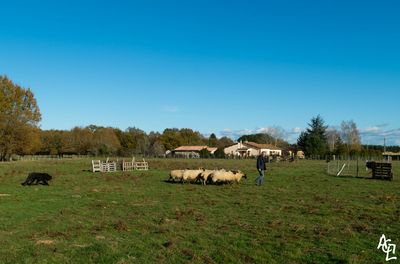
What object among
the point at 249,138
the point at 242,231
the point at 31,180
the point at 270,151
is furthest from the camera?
the point at 249,138

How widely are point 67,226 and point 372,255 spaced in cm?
804

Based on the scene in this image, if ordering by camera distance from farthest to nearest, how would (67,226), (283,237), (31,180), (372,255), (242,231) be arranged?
(31,180) < (67,226) < (242,231) < (283,237) < (372,255)

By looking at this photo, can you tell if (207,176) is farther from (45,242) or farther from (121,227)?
(45,242)

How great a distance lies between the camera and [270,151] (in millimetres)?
131750

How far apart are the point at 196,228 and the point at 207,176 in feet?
46.5

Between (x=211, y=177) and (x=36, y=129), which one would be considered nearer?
(x=211, y=177)

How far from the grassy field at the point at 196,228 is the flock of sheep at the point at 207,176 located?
18.9ft

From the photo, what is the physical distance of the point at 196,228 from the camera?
11555mm

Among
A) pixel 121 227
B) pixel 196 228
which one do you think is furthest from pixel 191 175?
pixel 121 227

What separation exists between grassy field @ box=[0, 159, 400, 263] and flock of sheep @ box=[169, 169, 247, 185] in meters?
5.77

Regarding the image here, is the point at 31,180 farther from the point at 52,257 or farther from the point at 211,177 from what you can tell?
the point at 52,257

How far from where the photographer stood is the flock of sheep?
83.1 ft

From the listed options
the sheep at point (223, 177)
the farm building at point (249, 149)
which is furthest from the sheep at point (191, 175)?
Answer: the farm building at point (249, 149)

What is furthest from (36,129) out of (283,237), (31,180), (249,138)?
(249,138)
